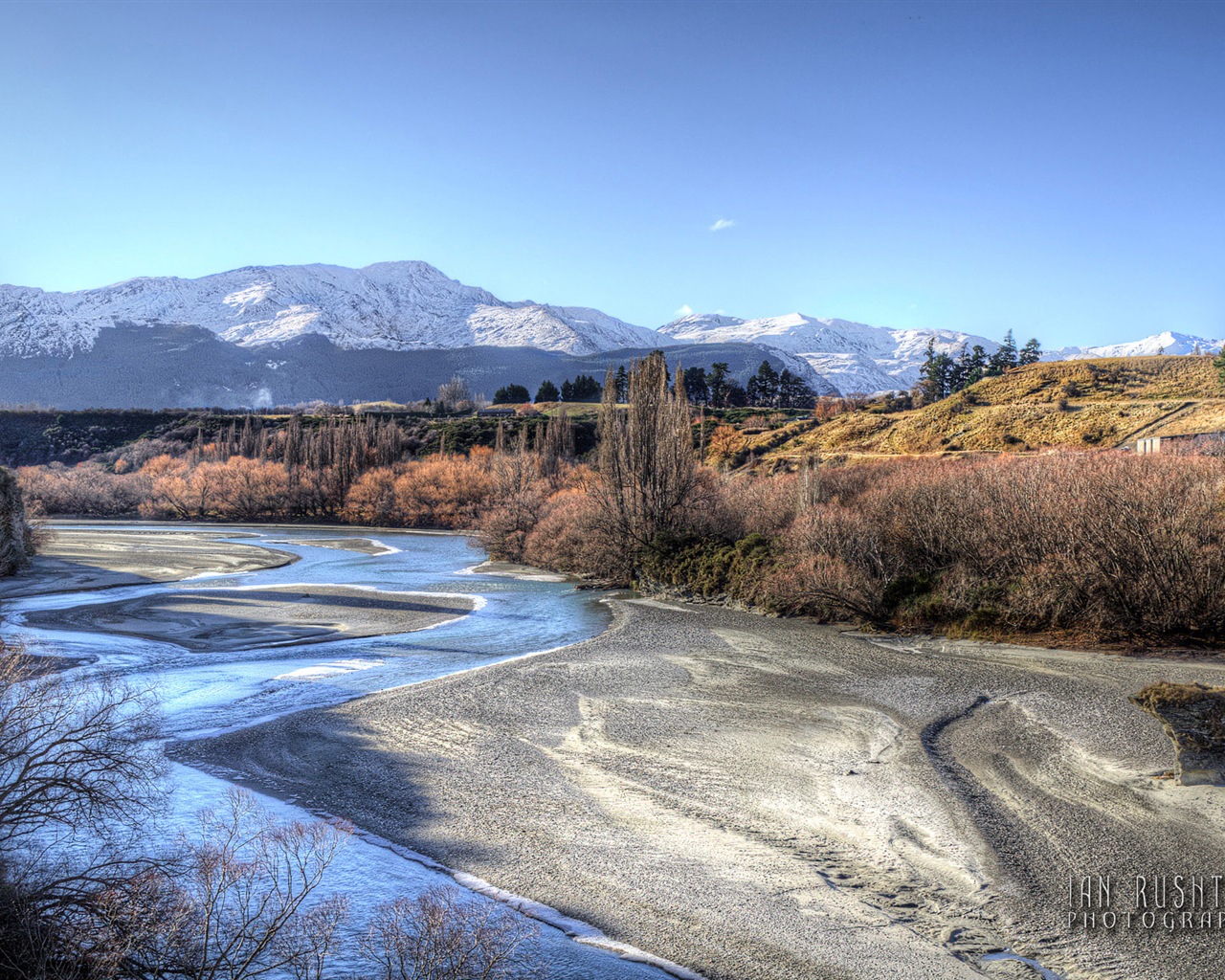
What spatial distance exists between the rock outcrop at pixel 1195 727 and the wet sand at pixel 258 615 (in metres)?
17.0

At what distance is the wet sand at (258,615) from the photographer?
20.9 meters

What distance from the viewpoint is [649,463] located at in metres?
32.8

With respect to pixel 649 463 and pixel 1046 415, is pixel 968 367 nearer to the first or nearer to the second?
pixel 1046 415

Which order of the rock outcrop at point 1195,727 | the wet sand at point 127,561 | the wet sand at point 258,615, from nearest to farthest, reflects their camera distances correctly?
1. the rock outcrop at point 1195,727
2. the wet sand at point 258,615
3. the wet sand at point 127,561

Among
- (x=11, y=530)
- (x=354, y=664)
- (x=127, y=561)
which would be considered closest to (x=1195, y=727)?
(x=354, y=664)

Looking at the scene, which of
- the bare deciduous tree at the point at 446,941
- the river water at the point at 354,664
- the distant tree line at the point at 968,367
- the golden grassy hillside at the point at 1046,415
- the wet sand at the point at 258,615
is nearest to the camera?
the bare deciduous tree at the point at 446,941

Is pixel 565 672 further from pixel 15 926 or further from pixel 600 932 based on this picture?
pixel 15 926

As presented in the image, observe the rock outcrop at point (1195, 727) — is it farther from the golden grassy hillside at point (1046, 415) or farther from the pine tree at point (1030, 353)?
the pine tree at point (1030, 353)

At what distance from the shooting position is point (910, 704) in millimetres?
13953

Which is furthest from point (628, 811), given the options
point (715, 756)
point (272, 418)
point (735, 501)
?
point (272, 418)

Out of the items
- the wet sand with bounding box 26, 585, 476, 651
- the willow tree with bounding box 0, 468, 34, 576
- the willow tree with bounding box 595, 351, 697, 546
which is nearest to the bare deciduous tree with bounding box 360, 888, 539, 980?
the wet sand with bounding box 26, 585, 476, 651

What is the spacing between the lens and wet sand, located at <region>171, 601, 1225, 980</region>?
22.5ft

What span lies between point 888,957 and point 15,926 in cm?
615

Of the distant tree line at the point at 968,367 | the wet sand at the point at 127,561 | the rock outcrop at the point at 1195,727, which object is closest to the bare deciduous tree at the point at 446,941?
the rock outcrop at the point at 1195,727
